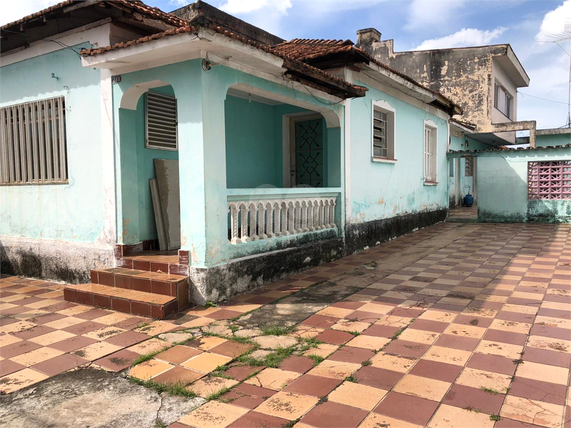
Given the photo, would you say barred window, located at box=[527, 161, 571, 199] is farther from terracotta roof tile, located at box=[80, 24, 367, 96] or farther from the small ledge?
terracotta roof tile, located at box=[80, 24, 367, 96]

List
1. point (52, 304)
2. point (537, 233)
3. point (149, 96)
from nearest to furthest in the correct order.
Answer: point (52, 304) → point (149, 96) → point (537, 233)

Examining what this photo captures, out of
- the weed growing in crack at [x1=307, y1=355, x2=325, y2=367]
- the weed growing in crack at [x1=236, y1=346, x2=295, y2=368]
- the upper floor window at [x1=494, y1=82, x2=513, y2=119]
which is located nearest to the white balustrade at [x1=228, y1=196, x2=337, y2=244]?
the weed growing in crack at [x1=236, y1=346, x2=295, y2=368]

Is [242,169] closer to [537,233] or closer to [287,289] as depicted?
[287,289]

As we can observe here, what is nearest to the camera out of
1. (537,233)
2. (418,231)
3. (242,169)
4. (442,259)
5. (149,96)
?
(149,96)

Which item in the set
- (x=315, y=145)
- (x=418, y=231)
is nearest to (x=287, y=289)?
(x=315, y=145)

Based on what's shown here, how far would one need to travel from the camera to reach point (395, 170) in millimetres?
9859

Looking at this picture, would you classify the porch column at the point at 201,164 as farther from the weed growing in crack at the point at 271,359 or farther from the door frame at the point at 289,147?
the door frame at the point at 289,147

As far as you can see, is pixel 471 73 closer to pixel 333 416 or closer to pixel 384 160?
pixel 384 160

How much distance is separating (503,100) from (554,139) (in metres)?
3.49

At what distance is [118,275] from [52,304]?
0.82 meters

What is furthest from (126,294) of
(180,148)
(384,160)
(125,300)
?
(384,160)

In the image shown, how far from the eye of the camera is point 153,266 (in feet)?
17.0

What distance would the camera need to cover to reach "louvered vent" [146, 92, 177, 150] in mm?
6039

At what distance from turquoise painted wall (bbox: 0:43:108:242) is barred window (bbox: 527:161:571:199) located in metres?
11.3
